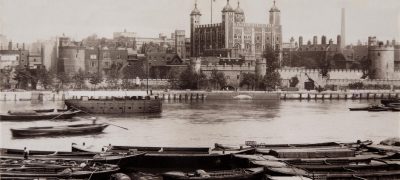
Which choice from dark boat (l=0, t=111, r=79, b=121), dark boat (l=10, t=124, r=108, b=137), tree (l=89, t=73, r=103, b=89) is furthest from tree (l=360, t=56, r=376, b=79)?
dark boat (l=10, t=124, r=108, b=137)

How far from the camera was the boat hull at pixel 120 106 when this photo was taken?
6669cm

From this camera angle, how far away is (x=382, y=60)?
382 ft

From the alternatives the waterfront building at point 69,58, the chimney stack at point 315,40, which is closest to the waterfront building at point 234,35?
the chimney stack at point 315,40

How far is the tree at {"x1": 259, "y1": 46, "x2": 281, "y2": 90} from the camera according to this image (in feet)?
333

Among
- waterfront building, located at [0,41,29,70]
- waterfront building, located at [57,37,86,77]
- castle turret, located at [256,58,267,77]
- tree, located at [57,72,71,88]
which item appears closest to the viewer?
tree, located at [57,72,71,88]

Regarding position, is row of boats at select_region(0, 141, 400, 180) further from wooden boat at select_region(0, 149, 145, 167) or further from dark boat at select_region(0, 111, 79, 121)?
dark boat at select_region(0, 111, 79, 121)

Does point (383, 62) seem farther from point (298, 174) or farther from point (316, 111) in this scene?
point (298, 174)

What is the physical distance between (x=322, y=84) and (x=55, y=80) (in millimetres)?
44788

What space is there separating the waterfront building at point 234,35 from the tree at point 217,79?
12.5m

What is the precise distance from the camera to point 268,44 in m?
123

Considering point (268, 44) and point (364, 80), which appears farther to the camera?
point (268, 44)

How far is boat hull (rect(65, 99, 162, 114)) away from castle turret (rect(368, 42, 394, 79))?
6018 centimetres

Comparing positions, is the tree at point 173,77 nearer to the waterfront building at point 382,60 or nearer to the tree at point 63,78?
the tree at point 63,78

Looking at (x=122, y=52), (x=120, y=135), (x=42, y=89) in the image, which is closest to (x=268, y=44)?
(x=122, y=52)
